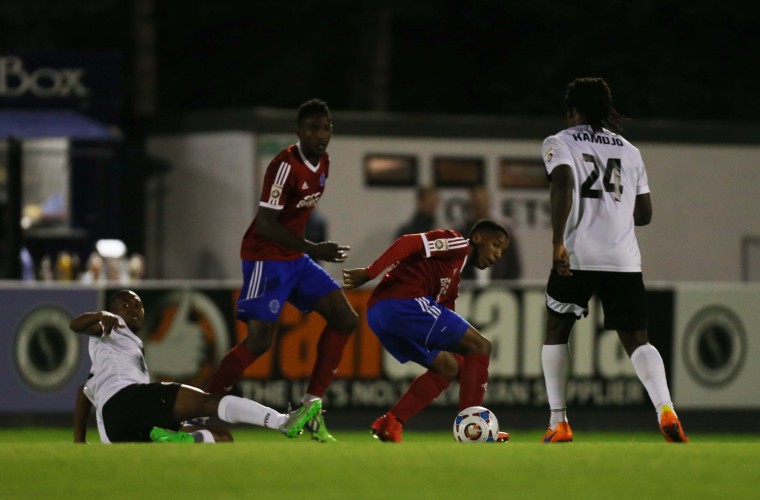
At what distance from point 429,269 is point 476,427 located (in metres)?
1.04

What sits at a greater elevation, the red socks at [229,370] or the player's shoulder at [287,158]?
the player's shoulder at [287,158]

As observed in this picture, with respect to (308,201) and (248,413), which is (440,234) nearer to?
(308,201)

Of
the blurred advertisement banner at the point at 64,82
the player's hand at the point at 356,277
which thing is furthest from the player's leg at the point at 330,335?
the blurred advertisement banner at the point at 64,82

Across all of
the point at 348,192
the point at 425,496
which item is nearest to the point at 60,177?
the point at 348,192

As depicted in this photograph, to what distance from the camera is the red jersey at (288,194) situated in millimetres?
12000

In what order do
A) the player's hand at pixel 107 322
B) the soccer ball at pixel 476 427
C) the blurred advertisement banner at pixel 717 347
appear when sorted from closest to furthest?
1. the player's hand at pixel 107 322
2. the soccer ball at pixel 476 427
3. the blurred advertisement banner at pixel 717 347

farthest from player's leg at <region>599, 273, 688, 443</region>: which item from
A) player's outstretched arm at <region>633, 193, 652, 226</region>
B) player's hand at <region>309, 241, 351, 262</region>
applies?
player's hand at <region>309, 241, 351, 262</region>

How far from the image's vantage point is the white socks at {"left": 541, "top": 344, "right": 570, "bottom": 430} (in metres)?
11.6

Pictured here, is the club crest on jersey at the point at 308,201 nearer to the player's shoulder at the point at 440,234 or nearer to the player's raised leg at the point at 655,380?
the player's shoulder at the point at 440,234

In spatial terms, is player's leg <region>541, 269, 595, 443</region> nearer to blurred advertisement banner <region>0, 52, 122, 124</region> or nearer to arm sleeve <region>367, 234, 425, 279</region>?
arm sleeve <region>367, 234, 425, 279</region>

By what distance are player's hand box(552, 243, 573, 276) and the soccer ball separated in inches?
40.9

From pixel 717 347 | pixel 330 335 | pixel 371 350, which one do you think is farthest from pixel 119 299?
pixel 717 347

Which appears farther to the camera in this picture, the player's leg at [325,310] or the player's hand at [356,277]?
the player's leg at [325,310]

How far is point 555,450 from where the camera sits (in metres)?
10.4
